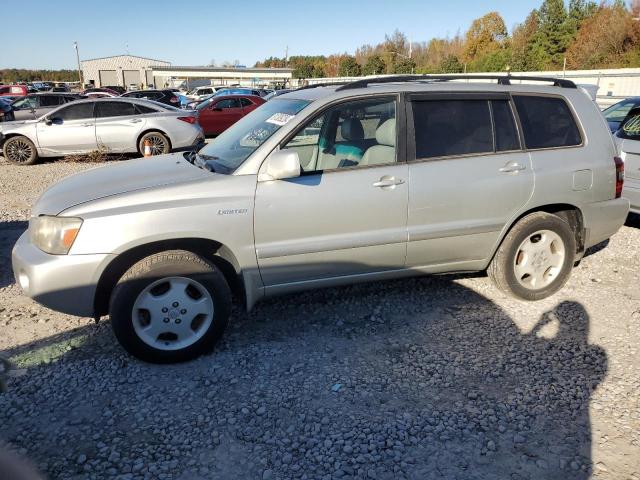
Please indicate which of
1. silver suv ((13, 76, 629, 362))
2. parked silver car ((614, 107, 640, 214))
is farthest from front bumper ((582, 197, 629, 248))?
parked silver car ((614, 107, 640, 214))

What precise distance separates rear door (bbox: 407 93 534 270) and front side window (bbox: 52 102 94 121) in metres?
10.4

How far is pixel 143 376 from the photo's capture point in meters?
3.29

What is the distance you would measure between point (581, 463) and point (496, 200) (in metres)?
2.06

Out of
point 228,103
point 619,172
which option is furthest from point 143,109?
point 619,172

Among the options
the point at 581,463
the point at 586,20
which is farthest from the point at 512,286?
the point at 586,20

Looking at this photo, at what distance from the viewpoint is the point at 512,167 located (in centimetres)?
403

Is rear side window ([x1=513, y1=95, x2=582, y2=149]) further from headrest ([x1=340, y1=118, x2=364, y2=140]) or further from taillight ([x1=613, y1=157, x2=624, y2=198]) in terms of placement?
headrest ([x1=340, y1=118, x2=364, y2=140])

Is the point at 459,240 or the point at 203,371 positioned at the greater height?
the point at 459,240

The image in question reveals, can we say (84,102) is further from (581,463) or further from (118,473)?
(581,463)

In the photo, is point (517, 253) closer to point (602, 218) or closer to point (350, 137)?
point (602, 218)

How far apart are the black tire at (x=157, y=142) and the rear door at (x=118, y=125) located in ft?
0.50

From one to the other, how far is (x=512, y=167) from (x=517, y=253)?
0.75 m

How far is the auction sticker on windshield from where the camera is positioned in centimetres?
370

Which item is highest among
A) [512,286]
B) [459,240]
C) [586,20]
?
[586,20]
